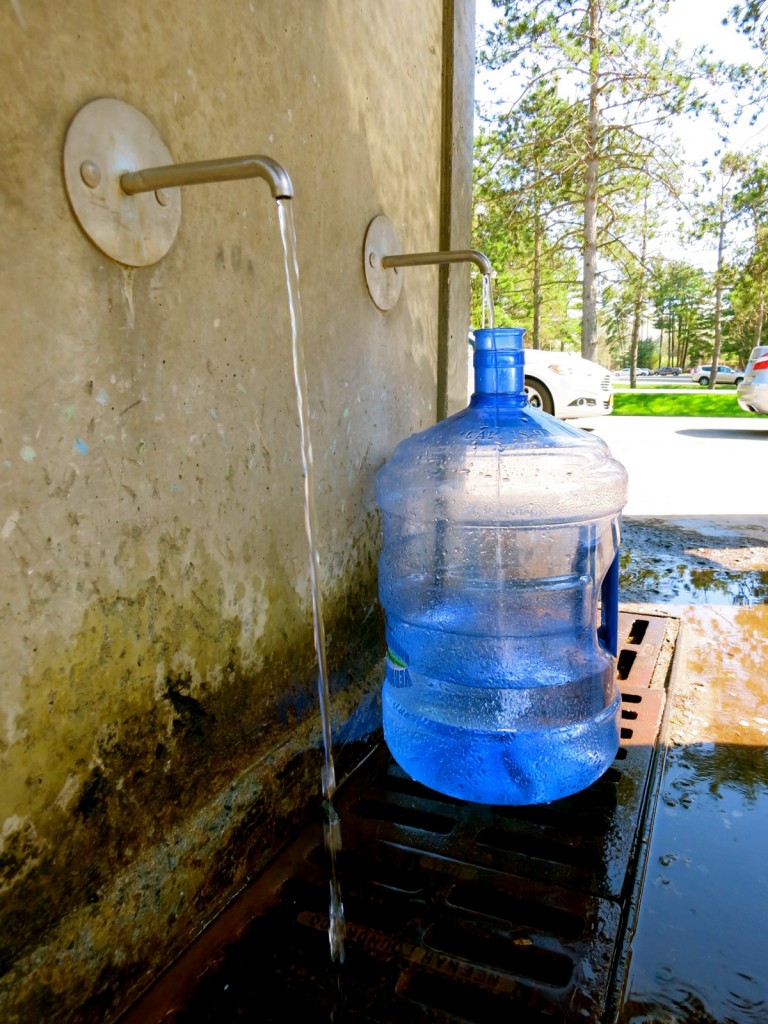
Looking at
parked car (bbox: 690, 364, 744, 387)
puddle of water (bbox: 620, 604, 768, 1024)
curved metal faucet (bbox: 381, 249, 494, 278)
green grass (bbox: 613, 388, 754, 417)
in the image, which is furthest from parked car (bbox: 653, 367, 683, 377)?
curved metal faucet (bbox: 381, 249, 494, 278)

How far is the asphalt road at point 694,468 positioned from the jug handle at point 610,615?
3133 millimetres

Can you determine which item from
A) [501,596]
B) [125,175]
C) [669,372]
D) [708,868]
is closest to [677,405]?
[501,596]

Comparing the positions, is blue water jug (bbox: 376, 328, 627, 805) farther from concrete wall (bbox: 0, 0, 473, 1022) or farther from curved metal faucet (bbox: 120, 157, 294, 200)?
curved metal faucet (bbox: 120, 157, 294, 200)

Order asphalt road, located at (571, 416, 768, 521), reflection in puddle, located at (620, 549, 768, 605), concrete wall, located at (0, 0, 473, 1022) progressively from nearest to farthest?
concrete wall, located at (0, 0, 473, 1022) → reflection in puddle, located at (620, 549, 768, 605) → asphalt road, located at (571, 416, 768, 521)

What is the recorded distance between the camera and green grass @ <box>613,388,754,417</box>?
58.4ft

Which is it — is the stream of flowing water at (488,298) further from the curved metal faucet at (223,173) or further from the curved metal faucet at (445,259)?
the curved metal faucet at (223,173)

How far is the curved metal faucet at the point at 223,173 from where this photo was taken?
1.07 meters

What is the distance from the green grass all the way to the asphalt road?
5.92 m

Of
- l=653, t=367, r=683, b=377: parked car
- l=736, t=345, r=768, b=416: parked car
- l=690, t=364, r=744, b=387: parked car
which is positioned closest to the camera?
l=736, t=345, r=768, b=416: parked car

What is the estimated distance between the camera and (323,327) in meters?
1.76

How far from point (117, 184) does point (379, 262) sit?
101 cm

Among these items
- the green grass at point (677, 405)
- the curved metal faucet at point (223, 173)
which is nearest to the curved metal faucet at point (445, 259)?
the curved metal faucet at point (223, 173)

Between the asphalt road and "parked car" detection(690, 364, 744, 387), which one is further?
"parked car" detection(690, 364, 744, 387)

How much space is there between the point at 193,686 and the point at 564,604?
3.81 ft
